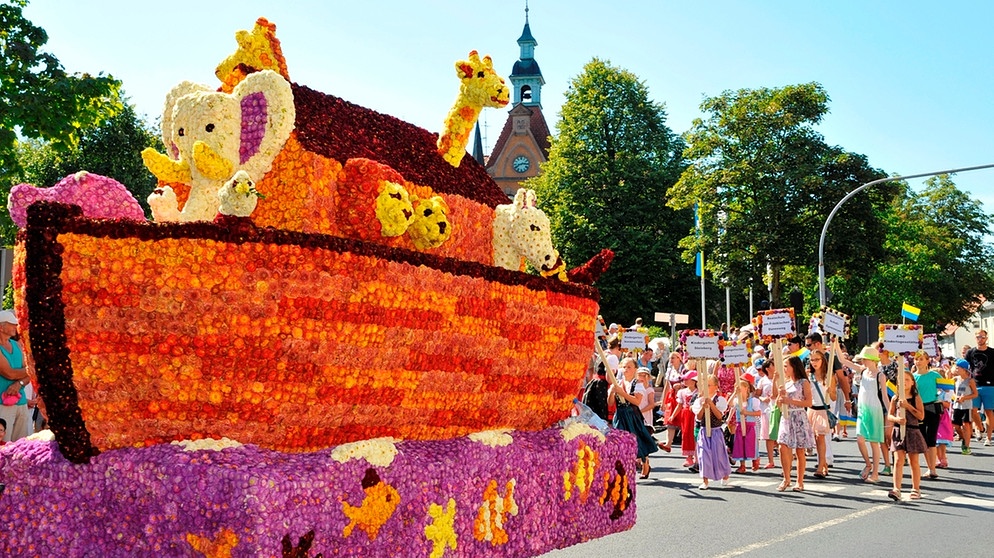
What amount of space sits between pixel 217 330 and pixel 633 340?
12578mm

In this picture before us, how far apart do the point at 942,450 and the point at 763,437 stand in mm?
2924

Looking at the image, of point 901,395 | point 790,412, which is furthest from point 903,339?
point 790,412

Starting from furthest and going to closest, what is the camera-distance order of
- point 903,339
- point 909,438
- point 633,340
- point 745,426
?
point 633,340
point 745,426
point 903,339
point 909,438

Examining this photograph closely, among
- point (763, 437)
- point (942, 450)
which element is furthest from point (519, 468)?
point (942, 450)

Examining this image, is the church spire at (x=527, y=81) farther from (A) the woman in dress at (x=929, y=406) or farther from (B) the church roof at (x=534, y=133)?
(A) the woman in dress at (x=929, y=406)

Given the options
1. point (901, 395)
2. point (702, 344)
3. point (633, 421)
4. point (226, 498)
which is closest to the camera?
point (226, 498)

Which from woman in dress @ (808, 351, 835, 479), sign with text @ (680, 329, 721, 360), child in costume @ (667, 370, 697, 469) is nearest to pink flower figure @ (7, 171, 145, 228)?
sign with text @ (680, 329, 721, 360)

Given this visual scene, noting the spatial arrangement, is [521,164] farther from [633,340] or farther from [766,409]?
[766,409]

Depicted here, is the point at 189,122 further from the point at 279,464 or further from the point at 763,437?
the point at 763,437

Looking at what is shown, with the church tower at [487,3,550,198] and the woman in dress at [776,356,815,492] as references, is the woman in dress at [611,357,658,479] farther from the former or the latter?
the church tower at [487,3,550,198]

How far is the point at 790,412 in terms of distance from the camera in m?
11.2

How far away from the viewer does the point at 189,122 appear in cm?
489

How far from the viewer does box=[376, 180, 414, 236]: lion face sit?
5039mm

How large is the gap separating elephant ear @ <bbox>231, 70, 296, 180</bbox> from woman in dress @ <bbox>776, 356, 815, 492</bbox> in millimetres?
8010
